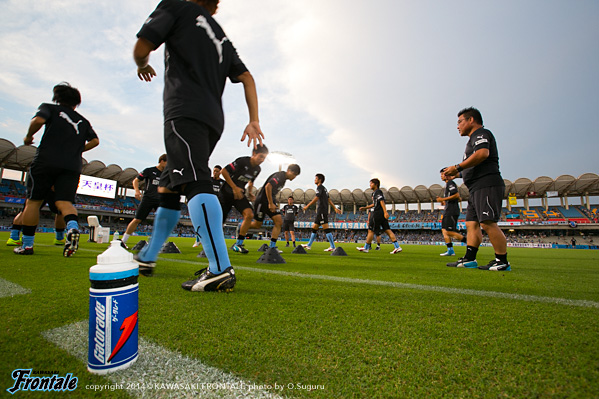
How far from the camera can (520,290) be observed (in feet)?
7.55

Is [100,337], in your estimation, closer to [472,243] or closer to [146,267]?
[146,267]

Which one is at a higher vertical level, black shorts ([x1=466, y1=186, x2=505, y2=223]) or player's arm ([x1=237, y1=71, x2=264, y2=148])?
player's arm ([x1=237, y1=71, x2=264, y2=148])

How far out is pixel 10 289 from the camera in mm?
1757

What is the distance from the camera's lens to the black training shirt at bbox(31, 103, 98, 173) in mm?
3680

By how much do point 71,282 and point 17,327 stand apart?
108 cm

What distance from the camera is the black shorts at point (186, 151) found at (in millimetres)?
1952

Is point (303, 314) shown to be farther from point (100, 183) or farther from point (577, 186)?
point (577, 186)

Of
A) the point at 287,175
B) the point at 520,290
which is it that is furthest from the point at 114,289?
the point at 287,175

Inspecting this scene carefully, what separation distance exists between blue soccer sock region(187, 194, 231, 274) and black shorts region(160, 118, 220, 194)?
4.5 inches

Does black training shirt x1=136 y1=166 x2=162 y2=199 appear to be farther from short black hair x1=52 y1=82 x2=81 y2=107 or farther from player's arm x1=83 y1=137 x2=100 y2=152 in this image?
short black hair x1=52 y1=82 x2=81 y2=107

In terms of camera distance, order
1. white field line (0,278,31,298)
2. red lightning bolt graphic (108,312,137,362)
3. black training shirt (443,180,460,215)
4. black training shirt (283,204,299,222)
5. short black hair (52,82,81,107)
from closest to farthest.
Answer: red lightning bolt graphic (108,312,137,362) < white field line (0,278,31,298) < short black hair (52,82,81,107) < black training shirt (443,180,460,215) < black training shirt (283,204,299,222)

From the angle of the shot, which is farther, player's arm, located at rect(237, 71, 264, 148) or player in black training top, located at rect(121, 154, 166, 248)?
player in black training top, located at rect(121, 154, 166, 248)

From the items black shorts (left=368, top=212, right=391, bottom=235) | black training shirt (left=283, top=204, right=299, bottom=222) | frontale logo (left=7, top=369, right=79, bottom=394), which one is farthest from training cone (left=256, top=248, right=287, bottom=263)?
black training shirt (left=283, top=204, right=299, bottom=222)

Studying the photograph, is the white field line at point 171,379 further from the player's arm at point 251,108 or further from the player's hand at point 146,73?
the player's hand at point 146,73
